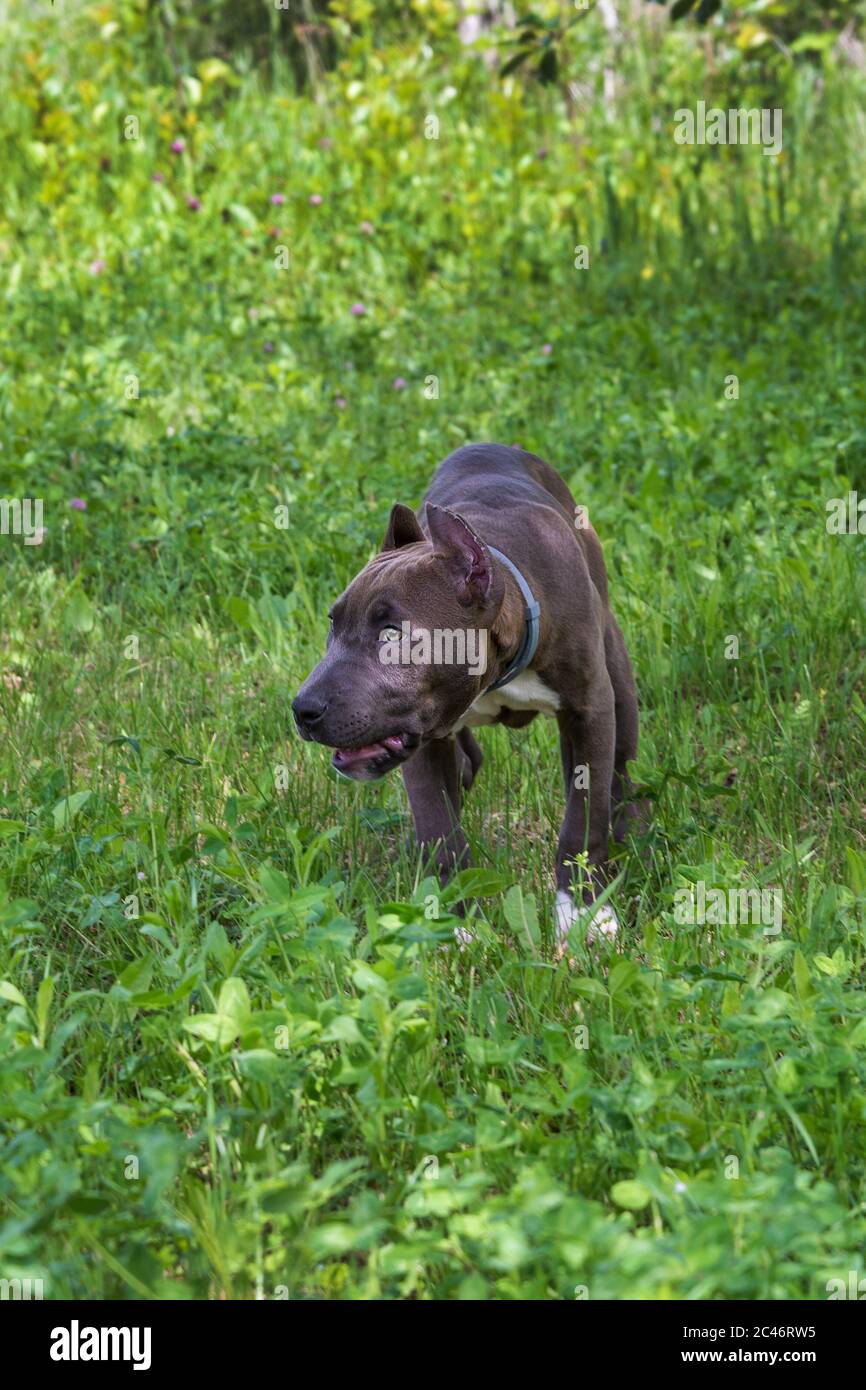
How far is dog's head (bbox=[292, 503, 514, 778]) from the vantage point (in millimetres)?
3582

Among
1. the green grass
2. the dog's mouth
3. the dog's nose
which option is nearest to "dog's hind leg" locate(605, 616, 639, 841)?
the green grass

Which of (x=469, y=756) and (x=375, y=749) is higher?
(x=375, y=749)

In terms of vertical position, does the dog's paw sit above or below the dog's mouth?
below

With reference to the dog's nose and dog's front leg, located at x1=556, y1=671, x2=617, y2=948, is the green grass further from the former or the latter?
the dog's nose

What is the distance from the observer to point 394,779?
484 cm

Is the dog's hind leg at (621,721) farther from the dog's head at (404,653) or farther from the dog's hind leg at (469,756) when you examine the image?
the dog's head at (404,653)

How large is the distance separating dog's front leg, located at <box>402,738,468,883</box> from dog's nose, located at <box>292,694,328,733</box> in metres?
0.56

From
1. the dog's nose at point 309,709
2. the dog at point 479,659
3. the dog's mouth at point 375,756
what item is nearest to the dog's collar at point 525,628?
the dog at point 479,659

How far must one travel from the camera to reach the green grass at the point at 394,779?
2578mm

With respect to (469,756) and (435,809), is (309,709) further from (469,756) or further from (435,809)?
(469,756)

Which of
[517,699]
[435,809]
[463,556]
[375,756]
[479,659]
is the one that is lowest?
[435,809]

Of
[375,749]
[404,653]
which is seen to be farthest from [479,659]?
[375,749]

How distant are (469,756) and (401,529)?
109 cm

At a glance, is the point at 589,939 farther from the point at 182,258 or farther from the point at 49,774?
the point at 182,258
